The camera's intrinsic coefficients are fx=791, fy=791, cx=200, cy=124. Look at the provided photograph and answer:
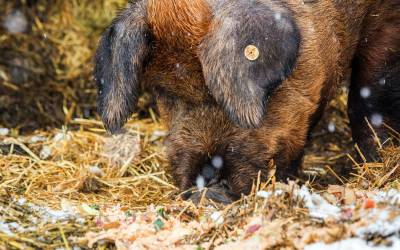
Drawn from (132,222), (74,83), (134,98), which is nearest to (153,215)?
(132,222)

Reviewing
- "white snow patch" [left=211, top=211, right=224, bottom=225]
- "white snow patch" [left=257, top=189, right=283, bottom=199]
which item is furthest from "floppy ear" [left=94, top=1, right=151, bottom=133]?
"white snow patch" [left=257, top=189, right=283, bottom=199]

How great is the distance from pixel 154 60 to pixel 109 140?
167cm

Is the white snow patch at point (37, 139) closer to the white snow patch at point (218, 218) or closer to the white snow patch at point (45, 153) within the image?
the white snow patch at point (45, 153)

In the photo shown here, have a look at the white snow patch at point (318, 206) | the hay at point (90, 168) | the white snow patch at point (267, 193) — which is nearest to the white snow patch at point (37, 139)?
the hay at point (90, 168)

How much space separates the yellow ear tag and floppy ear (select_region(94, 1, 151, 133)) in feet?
1.73

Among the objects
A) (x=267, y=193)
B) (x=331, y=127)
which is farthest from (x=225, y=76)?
(x=331, y=127)

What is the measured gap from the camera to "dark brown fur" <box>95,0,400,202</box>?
3666 mm

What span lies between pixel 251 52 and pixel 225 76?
0.17 meters

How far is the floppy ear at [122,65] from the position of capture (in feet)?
12.8

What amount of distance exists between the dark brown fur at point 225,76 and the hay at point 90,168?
0.24 metres

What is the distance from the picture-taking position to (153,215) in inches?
145

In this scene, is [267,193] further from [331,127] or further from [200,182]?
[331,127]

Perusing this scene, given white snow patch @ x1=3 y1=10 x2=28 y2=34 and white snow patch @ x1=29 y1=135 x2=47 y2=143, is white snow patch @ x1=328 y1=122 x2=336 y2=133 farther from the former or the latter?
white snow patch @ x1=3 y1=10 x2=28 y2=34

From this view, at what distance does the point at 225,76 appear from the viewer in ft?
11.9
